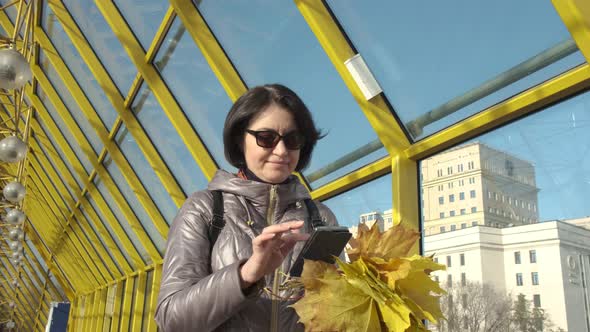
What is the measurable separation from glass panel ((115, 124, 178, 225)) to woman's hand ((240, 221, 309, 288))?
7299mm

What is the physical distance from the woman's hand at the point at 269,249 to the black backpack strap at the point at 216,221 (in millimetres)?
222

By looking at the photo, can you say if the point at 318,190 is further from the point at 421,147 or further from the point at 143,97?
the point at 143,97

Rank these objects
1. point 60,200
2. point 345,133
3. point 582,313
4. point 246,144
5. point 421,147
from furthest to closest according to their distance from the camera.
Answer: point 60,200 → point 345,133 → point 421,147 → point 582,313 → point 246,144

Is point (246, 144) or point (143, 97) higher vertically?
point (143, 97)

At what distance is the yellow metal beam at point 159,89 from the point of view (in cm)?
634

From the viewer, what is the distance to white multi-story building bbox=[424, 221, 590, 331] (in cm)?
281

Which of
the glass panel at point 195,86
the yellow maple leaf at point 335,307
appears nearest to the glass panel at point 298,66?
the glass panel at point 195,86

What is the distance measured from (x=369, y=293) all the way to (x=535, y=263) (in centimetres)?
244

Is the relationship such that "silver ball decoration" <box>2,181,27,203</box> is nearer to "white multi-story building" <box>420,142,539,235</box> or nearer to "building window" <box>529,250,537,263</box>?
"white multi-story building" <box>420,142,539,235</box>

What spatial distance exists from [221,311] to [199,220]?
0.25m

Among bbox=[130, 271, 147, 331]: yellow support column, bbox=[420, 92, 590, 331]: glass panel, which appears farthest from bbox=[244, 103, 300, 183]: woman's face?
bbox=[130, 271, 147, 331]: yellow support column

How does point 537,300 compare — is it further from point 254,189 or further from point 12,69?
point 12,69

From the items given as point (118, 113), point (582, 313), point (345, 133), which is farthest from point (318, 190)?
point (118, 113)

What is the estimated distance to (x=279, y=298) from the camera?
1.18 metres
